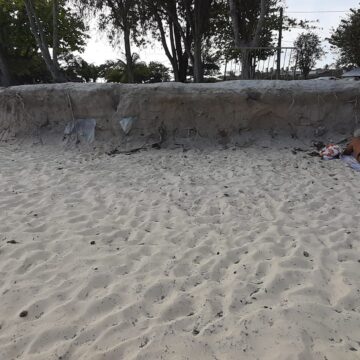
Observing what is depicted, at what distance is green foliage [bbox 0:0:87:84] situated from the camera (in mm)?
18125

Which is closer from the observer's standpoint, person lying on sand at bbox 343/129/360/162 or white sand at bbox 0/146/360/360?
white sand at bbox 0/146/360/360

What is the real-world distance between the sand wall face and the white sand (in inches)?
74.2

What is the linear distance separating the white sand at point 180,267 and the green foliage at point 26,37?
1633cm

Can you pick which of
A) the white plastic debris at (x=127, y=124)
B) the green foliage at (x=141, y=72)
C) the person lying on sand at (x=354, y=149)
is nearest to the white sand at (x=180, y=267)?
the person lying on sand at (x=354, y=149)

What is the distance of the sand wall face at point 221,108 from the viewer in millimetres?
6285

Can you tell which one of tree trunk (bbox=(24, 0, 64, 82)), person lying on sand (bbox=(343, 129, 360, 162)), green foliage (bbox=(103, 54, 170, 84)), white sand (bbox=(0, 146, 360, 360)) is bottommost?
white sand (bbox=(0, 146, 360, 360))

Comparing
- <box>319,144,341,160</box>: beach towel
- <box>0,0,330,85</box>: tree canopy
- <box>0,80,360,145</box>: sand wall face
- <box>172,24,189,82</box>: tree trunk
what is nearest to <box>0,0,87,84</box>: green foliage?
<box>0,0,330,85</box>: tree canopy

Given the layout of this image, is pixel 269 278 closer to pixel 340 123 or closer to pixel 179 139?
pixel 179 139

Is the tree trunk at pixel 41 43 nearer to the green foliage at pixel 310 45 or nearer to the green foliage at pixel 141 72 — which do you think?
the green foliage at pixel 141 72

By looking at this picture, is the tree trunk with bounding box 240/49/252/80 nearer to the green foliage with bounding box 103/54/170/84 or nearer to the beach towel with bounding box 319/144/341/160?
the beach towel with bounding box 319/144/341/160

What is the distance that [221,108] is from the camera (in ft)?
20.9

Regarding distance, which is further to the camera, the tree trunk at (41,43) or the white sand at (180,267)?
the tree trunk at (41,43)

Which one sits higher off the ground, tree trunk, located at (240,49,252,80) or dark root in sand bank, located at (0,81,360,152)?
tree trunk, located at (240,49,252,80)

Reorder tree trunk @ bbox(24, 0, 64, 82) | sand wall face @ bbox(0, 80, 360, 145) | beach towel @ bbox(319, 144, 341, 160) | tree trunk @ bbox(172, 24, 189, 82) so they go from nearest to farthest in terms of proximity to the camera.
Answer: beach towel @ bbox(319, 144, 341, 160) < sand wall face @ bbox(0, 80, 360, 145) < tree trunk @ bbox(24, 0, 64, 82) < tree trunk @ bbox(172, 24, 189, 82)
